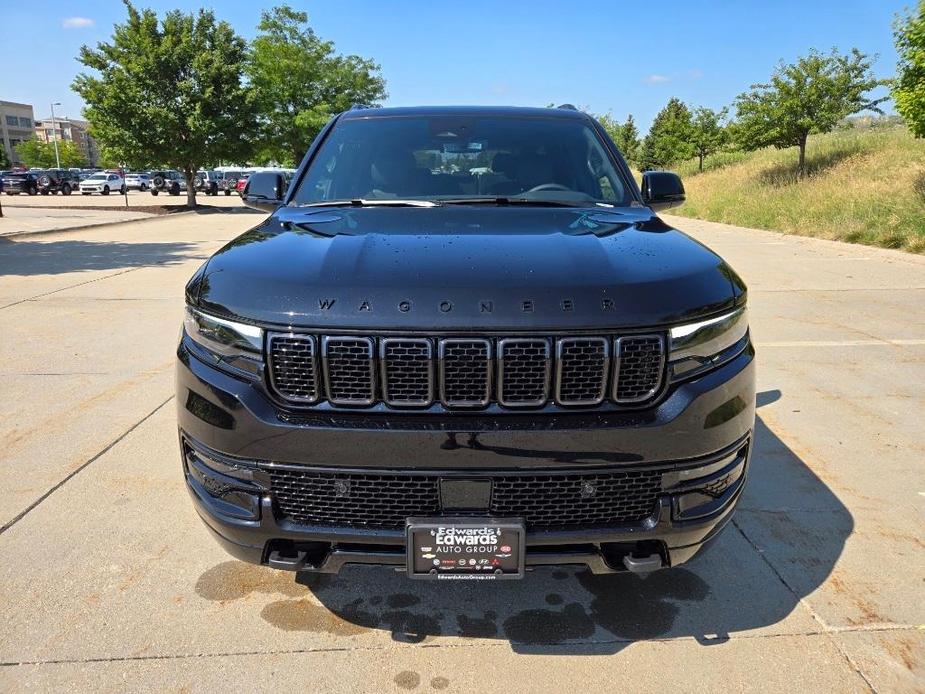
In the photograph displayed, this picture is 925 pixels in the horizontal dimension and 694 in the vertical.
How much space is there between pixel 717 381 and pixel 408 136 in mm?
2116

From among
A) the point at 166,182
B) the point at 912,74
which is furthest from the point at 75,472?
the point at 166,182

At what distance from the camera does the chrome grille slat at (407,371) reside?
1.95 m

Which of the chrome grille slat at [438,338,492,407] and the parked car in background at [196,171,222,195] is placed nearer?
the chrome grille slat at [438,338,492,407]

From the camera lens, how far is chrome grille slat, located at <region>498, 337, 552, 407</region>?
77.0 inches

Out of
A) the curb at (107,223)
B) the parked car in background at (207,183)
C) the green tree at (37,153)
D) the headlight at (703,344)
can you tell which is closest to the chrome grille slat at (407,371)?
the headlight at (703,344)

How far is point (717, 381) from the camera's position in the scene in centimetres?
212

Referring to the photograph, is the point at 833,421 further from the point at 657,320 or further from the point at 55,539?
the point at 55,539

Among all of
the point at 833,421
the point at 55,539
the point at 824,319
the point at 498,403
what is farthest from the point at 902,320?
the point at 55,539

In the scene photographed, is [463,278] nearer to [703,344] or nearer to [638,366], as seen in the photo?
[638,366]

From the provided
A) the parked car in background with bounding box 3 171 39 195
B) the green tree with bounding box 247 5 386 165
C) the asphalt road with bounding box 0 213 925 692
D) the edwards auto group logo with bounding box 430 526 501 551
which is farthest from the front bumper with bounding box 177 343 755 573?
the parked car in background with bounding box 3 171 39 195

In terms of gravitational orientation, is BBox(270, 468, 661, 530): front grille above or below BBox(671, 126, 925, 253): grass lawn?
below

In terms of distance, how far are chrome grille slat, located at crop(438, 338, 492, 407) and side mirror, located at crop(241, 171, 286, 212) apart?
1952 millimetres

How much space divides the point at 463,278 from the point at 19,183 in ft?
170

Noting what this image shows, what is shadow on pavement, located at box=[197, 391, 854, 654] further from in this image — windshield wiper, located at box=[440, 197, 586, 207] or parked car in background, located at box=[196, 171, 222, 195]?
parked car in background, located at box=[196, 171, 222, 195]
